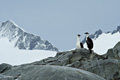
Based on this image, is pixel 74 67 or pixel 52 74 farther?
pixel 74 67

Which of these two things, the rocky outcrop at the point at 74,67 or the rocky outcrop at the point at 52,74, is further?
the rocky outcrop at the point at 74,67

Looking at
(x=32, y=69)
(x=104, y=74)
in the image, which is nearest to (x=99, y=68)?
(x=104, y=74)

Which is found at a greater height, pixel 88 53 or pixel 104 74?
pixel 88 53

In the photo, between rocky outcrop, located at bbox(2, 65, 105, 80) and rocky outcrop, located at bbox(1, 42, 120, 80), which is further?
rocky outcrop, located at bbox(1, 42, 120, 80)

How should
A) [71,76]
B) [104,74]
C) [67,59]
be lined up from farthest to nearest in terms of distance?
1. [67,59]
2. [104,74]
3. [71,76]

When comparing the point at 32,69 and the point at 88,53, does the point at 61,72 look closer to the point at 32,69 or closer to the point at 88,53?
the point at 32,69

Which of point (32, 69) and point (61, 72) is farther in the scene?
point (32, 69)

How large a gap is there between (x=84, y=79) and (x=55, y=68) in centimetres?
131

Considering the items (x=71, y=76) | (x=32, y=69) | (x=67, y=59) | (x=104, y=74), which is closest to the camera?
(x=71, y=76)

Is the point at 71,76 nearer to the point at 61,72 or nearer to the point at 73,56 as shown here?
the point at 61,72

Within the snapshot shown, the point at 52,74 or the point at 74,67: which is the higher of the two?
the point at 74,67

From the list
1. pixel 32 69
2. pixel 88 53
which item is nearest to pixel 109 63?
pixel 88 53

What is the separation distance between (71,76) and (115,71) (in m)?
14.4

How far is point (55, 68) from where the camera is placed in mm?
13508
